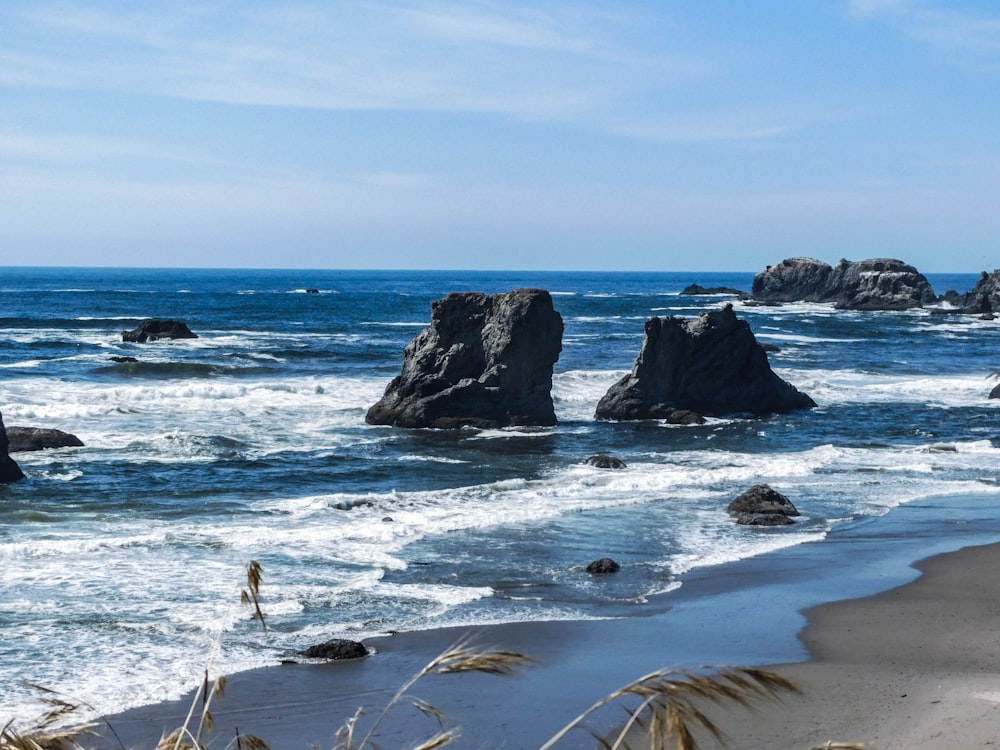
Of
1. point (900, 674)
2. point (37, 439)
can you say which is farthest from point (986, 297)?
point (900, 674)

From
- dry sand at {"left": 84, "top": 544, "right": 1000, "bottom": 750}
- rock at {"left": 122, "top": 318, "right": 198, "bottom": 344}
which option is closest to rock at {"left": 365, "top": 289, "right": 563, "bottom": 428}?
dry sand at {"left": 84, "top": 544, "right": 1000, "bottom": 750}

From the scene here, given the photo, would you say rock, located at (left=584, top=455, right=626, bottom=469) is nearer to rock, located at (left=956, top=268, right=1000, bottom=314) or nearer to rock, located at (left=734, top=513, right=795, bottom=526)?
rock, located at (left=734, top=513, right=795, bottom=526)

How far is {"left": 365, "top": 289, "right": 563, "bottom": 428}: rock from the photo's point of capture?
36.8 meters

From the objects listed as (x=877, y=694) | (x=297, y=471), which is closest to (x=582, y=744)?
(x=877, y=694)

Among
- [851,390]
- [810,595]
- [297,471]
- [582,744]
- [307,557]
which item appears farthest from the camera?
[851,390]

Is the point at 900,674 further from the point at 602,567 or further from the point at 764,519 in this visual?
the point at 764,519

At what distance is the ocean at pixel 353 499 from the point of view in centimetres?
1491

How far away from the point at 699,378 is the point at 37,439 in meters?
21.6

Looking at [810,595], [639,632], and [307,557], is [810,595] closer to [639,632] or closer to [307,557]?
[639,632]

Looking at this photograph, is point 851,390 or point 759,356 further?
point 851,390

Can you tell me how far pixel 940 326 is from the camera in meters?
87.0

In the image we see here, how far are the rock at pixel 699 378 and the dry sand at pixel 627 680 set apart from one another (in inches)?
900

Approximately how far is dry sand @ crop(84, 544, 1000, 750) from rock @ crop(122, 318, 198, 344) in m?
54.7

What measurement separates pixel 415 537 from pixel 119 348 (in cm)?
4428
